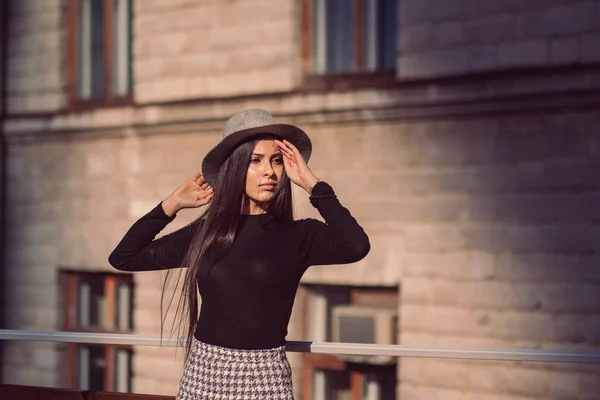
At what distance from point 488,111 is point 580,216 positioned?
1.04 m

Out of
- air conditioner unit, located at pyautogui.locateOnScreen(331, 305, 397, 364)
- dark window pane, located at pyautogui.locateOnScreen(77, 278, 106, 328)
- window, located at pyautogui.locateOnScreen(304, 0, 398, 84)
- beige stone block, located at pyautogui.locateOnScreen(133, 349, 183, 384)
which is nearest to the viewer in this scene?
air conditioner unit, located at pyautogui.locateOnScreen(331, 305, 397, 364)

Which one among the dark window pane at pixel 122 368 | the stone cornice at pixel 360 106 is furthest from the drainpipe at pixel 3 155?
the dark window pane at pixel 122 368

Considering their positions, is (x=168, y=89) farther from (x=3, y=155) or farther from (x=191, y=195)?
(x=191, y=195)

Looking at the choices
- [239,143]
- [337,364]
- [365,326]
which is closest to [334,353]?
[239,143]

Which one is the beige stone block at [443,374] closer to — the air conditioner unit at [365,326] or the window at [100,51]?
the air conditioner unit at [365,326]

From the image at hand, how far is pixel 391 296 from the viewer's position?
848cm

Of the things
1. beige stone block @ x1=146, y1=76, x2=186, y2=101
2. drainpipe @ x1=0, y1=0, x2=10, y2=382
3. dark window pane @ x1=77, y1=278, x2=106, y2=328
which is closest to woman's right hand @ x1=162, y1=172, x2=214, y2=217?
beige stone block @ x1=146, y1=76, x2=186, y2=101

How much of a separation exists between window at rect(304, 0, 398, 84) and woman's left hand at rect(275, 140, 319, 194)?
5.09m

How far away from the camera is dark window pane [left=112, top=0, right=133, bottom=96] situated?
34.0 feet

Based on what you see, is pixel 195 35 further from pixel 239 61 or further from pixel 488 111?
pixel 488 111

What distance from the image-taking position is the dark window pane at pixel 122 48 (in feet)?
34.0

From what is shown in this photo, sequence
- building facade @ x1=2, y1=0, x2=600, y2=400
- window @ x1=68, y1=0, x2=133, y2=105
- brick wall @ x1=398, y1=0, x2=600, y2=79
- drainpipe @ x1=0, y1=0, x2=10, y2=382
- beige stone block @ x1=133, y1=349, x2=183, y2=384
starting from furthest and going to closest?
drainpipe @ x1=0, y1=0, x2=10, y2=382, window @ x1=68, y1=0, x2=133, y2=105, beige stone block @ x1=133, y1=349, x2=183, y2=384, building facade @ x1=2, y1=0, x2=600, y2=400, brick wall @ x1=398, y1=0, x2=600, y2=79

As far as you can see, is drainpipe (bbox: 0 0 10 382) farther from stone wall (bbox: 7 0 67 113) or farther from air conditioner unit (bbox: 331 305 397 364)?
air conditioner unit (bbox: 331 305 397 364)

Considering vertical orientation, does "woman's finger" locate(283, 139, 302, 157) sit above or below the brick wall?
below
